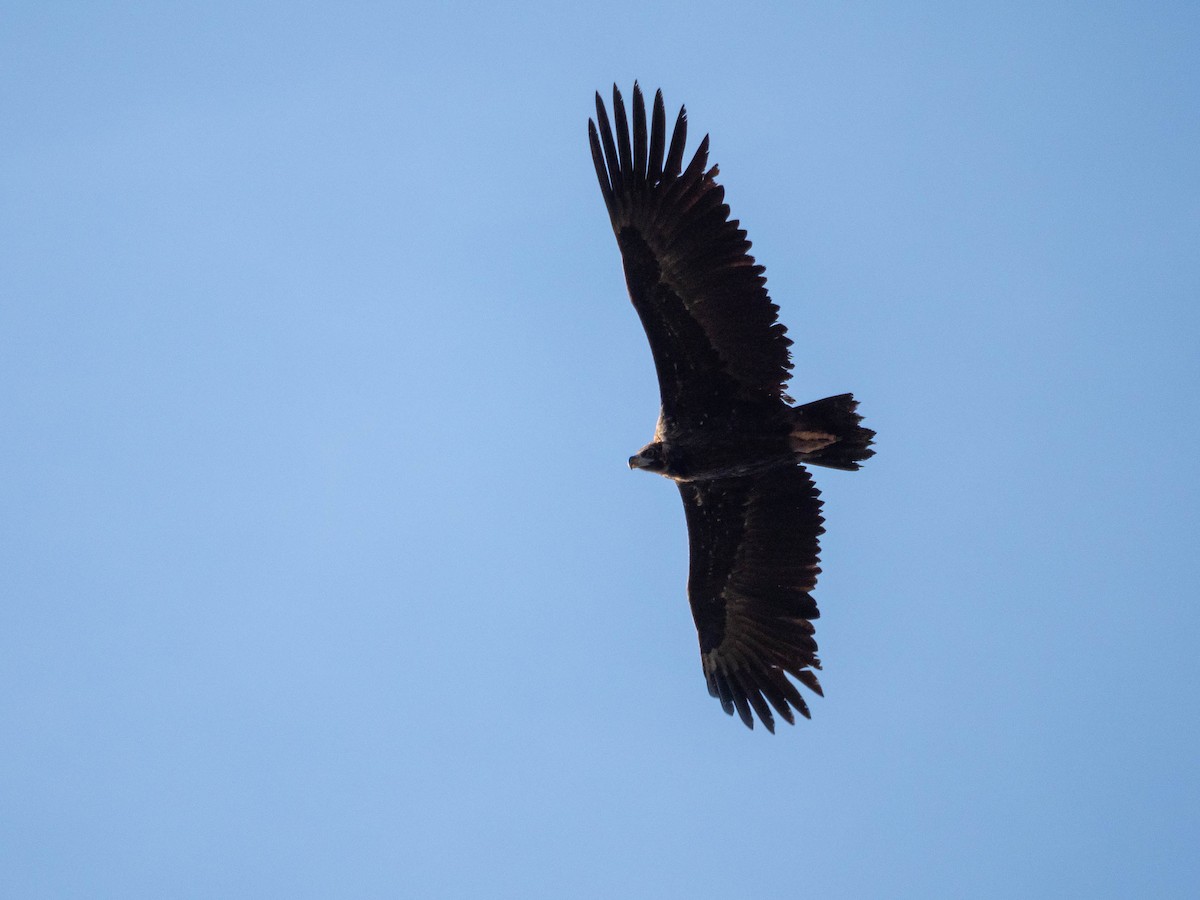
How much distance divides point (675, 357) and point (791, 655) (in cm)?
336

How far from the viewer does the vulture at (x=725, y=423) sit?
11031mm

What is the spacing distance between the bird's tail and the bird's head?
145 centimetres

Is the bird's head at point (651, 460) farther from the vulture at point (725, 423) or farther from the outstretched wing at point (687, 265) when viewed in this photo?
the outstretched wing at point (687, 265)

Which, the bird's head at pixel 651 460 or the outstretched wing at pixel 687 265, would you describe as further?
the bird's head at pixel 651 460

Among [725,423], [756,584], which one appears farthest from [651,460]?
[756,584]

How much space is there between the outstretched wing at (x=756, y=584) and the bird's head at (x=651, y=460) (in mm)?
485

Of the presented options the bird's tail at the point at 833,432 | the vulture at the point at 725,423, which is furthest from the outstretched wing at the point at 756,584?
the bird's tail at the point at 833,432

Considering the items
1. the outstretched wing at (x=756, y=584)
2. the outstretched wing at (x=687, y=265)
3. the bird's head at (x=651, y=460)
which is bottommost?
the outstretched wing at (x=756, y=584)

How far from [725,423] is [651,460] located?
886 mm

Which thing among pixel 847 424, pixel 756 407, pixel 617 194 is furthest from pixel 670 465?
pixel 617 194

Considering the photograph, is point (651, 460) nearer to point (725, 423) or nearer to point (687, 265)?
point (725, 423)

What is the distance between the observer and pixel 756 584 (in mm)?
12398

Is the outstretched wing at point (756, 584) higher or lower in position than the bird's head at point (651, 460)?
lower

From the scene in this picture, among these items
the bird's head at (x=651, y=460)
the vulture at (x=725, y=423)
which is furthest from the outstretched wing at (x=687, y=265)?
the bird's head at (x=651, y=460)
